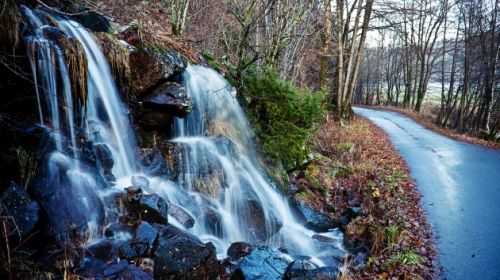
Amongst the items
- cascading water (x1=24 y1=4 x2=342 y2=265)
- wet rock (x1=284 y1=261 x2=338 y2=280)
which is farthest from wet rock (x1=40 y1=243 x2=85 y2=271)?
wet rock (x1=284 y1=261 x2=338 y2=280)

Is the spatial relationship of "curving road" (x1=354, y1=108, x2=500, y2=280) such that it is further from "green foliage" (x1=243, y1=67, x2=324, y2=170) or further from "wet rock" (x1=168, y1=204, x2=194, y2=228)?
"wet rock" (x1=168, y1=204, x2=194, y2=228)

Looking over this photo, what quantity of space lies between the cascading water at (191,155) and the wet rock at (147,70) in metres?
0.53

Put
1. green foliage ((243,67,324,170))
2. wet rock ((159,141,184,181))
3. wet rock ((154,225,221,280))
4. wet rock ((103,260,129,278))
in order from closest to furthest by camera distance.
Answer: wet rock ((103,260,129,278)) → wet rock ((154,225,221,280)) → wet rock ((159,141,184,181)) → green foliage ((243,67,324,170))

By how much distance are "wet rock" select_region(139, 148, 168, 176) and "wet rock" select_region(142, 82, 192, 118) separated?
3.22 ft

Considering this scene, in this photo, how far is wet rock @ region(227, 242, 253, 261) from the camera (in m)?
6.47

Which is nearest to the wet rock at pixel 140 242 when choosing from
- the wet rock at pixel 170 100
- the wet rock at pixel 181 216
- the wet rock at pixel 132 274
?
the wet rock at pixel 132 274

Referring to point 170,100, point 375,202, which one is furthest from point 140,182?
point 375,202

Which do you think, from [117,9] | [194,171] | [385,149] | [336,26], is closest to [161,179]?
[194,171]

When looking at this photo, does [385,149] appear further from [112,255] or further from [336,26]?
[112,255]

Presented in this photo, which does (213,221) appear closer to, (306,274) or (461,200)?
(306,274)

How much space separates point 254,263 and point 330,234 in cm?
319

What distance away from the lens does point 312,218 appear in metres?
8.77

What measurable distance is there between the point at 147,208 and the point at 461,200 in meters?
7.79

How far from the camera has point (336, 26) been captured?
728 inches
